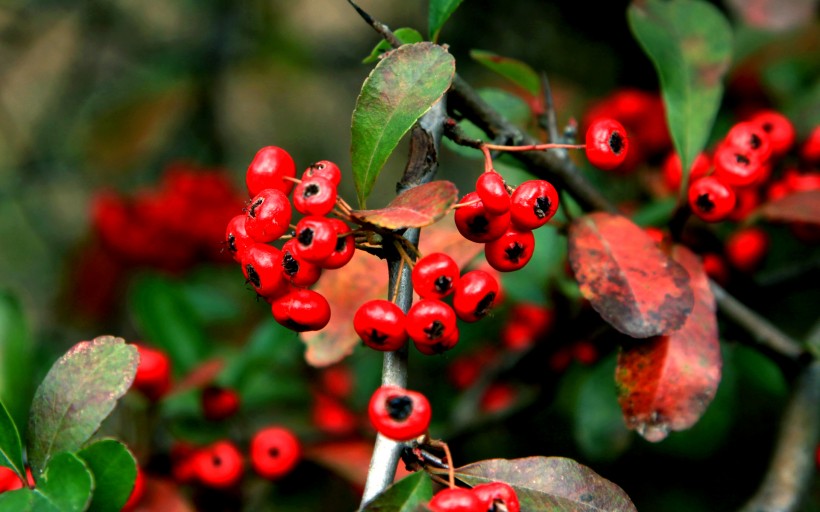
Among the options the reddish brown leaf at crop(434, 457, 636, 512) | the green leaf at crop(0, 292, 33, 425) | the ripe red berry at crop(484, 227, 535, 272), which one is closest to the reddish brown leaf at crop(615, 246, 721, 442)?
the reddish brown leaf at crop(434, 457, 636, 512)

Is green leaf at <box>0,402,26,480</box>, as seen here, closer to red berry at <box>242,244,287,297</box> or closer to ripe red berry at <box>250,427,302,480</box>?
red berry at <box>242,244,287,297</box>

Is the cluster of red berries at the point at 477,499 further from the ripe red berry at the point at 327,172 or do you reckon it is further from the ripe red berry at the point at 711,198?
the ripe red berry at the point at 711,198

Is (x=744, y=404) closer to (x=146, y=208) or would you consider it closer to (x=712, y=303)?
(x=712, y=303)

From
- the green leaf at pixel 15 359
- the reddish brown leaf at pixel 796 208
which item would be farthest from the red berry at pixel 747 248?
the green leaf at pixel 15 359

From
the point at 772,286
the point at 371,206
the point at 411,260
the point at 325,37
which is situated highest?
the point at 411,260

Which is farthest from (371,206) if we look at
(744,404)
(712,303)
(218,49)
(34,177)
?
(712,303)

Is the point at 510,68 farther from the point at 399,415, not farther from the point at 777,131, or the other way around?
the point at 399,415
